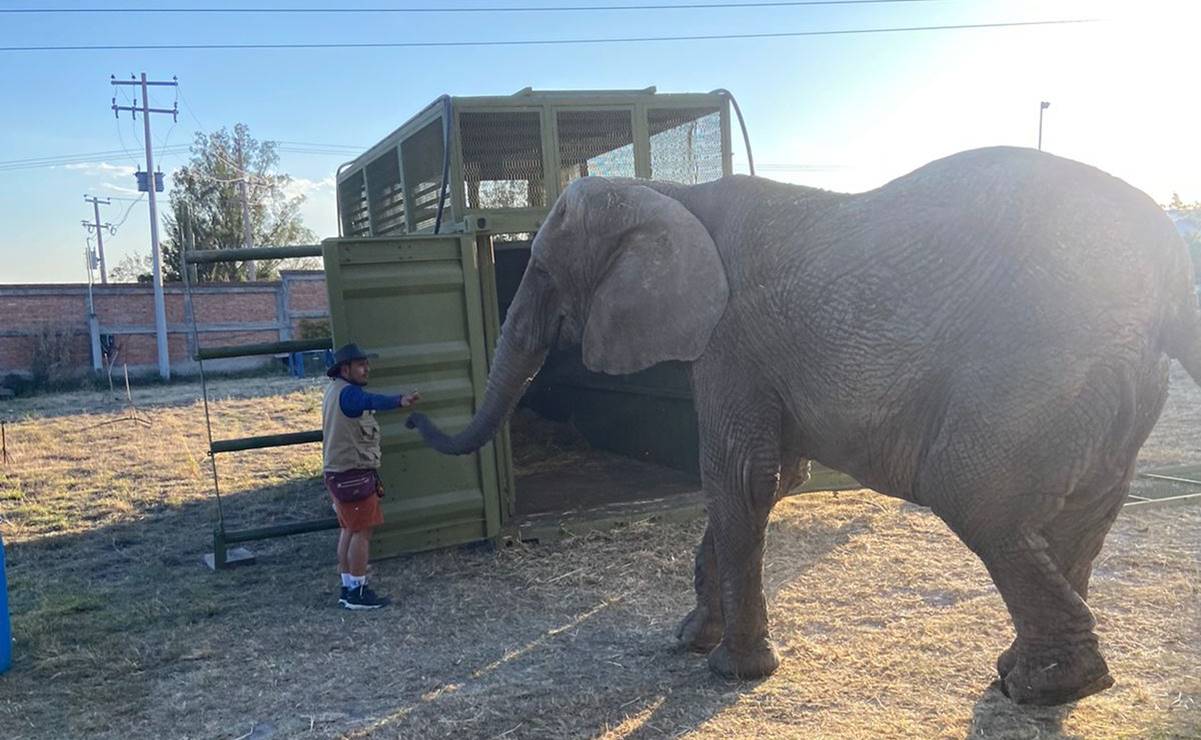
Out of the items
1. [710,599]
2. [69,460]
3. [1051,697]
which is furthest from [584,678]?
[69,460]

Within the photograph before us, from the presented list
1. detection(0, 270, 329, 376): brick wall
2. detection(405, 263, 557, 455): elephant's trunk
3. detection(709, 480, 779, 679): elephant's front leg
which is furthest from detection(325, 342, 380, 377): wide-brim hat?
detection(0, 270, 329, 376): brick wall

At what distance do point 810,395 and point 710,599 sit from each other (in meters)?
1.41

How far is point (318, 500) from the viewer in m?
8.84

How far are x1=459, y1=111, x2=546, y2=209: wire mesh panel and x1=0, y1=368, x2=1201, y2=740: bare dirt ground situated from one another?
2770 mm

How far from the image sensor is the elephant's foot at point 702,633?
4.57 m

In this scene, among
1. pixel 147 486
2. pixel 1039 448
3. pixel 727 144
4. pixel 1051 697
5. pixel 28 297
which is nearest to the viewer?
pixel 1039 448

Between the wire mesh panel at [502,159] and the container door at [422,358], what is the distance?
805 millimetres

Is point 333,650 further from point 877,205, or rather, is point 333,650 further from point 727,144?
point 727,144

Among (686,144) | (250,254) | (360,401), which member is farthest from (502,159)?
(360,401)

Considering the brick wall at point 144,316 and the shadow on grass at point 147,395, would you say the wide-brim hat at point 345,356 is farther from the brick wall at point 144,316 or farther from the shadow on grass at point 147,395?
the brick wall at point 144,316

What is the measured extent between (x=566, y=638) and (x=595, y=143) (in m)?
4.10

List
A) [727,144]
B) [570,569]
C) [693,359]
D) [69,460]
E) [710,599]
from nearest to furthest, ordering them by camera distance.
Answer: [693,359] → [710,599] → [570,569] → [727,144] → [69,460]

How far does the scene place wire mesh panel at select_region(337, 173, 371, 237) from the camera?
9.43 m

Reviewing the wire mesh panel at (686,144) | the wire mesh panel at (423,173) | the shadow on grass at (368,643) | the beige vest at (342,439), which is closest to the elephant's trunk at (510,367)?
the beige vest at (342,439)
